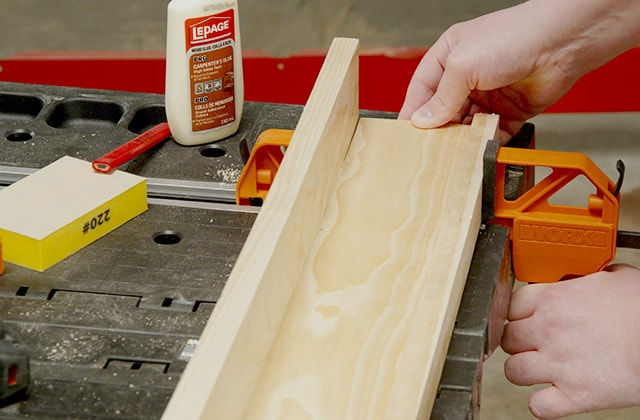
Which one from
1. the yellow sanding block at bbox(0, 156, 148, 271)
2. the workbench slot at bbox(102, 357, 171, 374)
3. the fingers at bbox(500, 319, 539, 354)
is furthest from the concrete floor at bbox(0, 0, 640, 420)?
the workbench slot at bbox(102, 357, 171, 374)

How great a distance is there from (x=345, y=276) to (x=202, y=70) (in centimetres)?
53

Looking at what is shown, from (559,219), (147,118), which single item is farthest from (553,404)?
(147,118)

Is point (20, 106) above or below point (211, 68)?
below

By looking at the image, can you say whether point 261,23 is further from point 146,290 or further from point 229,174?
point 146,290

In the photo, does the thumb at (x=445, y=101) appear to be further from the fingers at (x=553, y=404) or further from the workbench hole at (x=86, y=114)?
the workbench hole at (x=86, y=114)

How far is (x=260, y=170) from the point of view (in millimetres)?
1561

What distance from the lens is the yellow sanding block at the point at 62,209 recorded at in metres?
1.39

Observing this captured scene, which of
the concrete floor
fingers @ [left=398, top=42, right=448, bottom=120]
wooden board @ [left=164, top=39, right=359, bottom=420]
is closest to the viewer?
wooden board @ [left=164, top=39, right=359, bottom=420]

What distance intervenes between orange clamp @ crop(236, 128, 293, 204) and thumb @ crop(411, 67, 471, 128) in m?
0.21

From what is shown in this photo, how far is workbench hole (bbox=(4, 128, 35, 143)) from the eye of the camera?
178cm

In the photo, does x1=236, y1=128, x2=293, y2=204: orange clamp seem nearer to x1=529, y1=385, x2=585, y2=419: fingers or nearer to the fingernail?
the fingernail

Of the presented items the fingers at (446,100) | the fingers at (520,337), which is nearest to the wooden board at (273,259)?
the fingers at (446,100)

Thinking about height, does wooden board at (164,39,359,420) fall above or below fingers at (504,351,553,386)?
above

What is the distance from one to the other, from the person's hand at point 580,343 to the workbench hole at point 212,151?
56 centimetres
